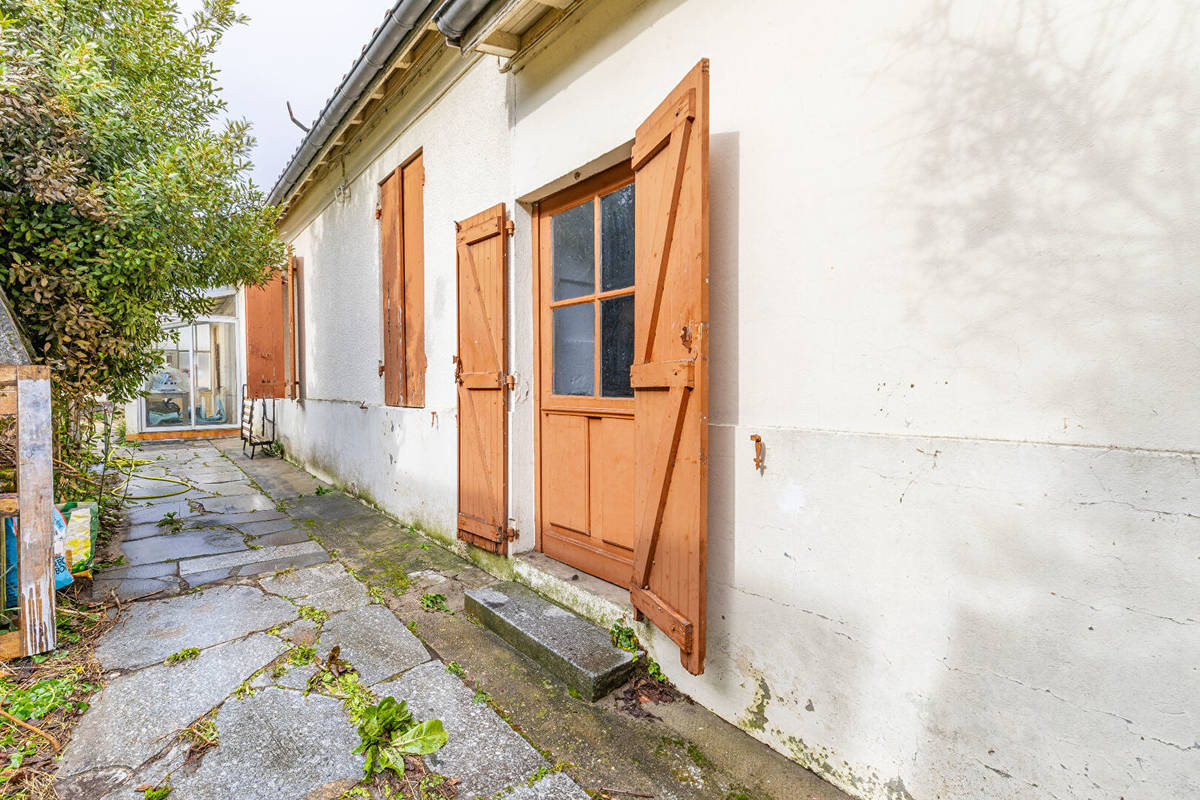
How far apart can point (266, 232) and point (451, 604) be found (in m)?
3.91

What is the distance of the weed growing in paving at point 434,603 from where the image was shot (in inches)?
126

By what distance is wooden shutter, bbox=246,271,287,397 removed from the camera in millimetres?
8391

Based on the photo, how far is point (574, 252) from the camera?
3.15 meters

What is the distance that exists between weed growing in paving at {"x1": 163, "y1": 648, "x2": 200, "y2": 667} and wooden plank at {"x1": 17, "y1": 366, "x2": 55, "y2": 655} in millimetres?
625

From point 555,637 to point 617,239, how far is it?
206cm

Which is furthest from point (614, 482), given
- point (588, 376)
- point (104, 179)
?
point (104, 179)

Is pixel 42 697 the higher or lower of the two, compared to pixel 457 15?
lower

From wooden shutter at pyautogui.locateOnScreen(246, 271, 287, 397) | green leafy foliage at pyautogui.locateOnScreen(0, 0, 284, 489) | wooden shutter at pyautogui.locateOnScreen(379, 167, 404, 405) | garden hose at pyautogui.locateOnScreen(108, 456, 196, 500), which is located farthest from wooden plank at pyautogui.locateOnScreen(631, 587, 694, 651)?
wooden shutter at pyautogui.locateOnScreen(246, 271, 287, 397)

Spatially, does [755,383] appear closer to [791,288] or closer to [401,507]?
[791,288]

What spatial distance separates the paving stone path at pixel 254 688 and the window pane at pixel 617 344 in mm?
1606

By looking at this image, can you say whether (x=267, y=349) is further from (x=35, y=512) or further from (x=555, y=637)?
(x=555, y=637)

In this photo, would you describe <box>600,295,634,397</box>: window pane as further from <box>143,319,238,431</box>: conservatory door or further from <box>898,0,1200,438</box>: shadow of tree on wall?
<box>143,319,238,431</box>: conservatory door

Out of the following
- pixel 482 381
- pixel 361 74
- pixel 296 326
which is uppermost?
pixel 361 74

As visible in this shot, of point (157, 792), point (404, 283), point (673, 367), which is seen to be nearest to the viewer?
point (157, 792)
